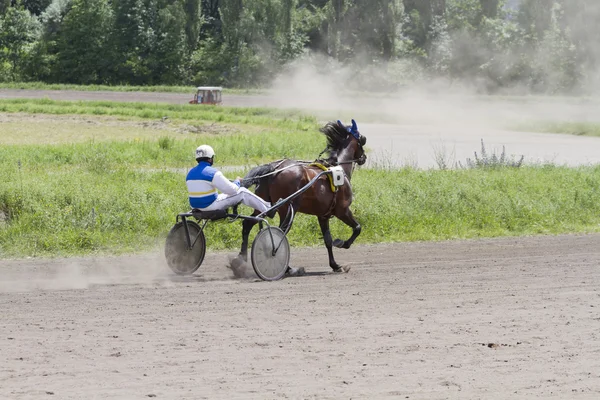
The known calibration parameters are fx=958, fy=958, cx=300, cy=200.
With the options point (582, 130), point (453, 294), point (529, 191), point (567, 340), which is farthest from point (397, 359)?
point (582, 130)

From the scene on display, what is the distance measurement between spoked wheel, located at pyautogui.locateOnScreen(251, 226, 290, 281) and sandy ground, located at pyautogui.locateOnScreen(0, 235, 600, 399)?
25 cm

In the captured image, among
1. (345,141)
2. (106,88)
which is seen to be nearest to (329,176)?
(345,141)

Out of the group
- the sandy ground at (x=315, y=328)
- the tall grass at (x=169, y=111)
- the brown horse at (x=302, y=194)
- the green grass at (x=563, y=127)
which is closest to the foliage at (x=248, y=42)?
the tall grass at (x=169, y=111)

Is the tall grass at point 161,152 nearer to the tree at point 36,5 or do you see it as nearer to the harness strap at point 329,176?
the harness strap at point 329,176

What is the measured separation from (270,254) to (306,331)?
9.52 feet

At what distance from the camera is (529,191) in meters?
19.6

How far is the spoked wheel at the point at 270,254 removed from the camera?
1177 centimetres

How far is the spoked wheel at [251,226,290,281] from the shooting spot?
1177cm

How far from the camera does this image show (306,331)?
909 cm

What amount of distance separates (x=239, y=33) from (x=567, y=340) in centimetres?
6335

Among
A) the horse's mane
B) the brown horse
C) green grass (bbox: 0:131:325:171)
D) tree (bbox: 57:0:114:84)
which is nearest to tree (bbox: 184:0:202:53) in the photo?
tree (bbox: 57:0:114:84)

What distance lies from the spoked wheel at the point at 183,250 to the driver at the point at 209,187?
1.53ft

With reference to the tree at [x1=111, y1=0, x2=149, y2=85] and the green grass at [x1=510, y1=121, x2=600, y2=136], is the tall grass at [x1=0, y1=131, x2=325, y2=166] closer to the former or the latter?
the green grass at [x1=510, y1=121, x2=600, y2=136]

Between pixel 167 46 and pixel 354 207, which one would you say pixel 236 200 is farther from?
pixel 167 46
